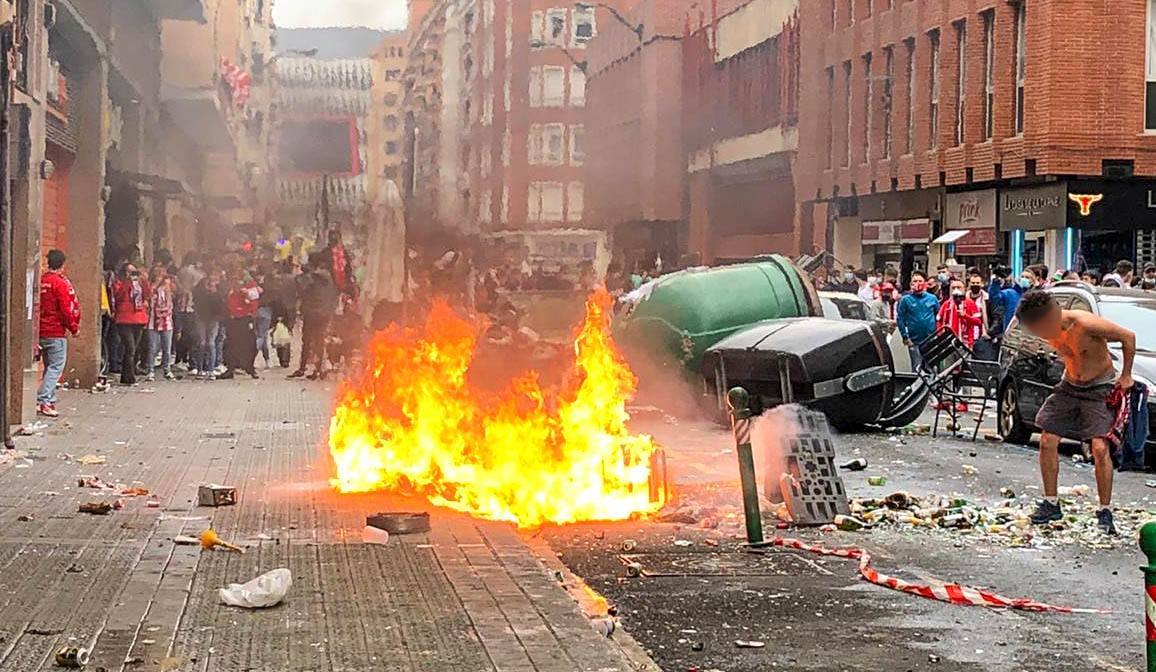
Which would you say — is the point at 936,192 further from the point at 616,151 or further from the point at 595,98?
the point at 595,98

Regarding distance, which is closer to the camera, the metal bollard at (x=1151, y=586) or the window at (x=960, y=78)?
the metal bollard at (x=1151, y=586)

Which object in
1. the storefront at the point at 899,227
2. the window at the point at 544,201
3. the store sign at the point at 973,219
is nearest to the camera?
the store sign at the point at 973,219

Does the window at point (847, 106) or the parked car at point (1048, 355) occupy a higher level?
the window at point (847, 106)

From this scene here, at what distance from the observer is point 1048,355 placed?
53.1 feet

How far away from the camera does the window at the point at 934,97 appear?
124 ft

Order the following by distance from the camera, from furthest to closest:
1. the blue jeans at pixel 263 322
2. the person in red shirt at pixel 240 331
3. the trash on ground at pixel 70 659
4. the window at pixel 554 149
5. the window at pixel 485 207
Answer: the window at pixel 554 149, the blue jeans at pixel 263 322, the person in red shirt at pixel 240 331, the window at pixel 485 207, the trash on ground at pixel 70 659

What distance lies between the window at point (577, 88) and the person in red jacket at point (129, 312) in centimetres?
4329

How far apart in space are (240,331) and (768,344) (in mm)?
11804

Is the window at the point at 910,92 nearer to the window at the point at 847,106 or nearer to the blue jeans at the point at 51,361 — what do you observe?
the window at the point at 847,106

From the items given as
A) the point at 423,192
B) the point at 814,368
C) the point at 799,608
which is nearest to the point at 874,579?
the point at 799,608

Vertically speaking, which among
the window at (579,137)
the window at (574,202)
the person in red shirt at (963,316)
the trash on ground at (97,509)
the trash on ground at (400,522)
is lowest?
the trash on ground at (97,509)

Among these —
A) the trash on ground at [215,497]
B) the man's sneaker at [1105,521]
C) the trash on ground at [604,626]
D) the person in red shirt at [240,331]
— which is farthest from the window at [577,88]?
the trash on ground at [604,626]

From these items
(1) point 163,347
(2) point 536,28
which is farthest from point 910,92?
(1) point 163,347

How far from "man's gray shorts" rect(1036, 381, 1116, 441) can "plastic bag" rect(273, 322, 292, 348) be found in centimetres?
2065
